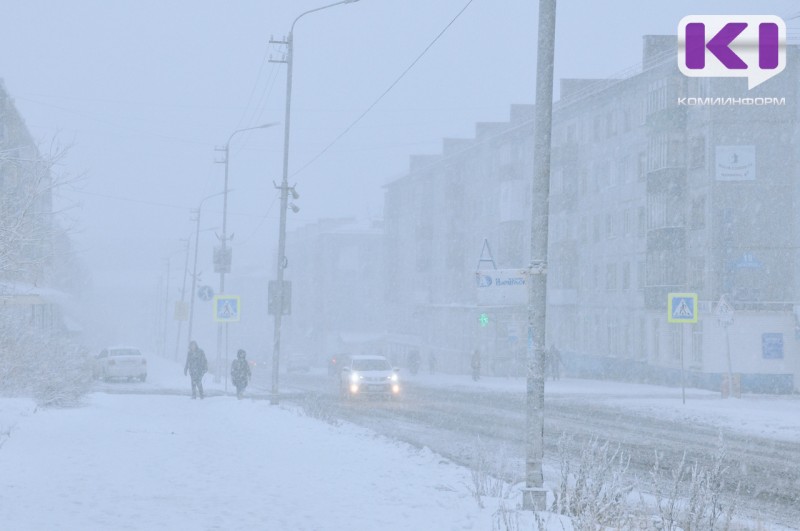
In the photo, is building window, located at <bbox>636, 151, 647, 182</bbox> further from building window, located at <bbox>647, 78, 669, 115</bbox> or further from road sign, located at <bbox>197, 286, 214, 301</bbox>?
road sign, located at <bbox>197, 286, 214, 301</bbox>

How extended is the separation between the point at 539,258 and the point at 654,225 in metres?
38.9

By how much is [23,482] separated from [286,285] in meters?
18.4

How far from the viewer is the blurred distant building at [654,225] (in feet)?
145

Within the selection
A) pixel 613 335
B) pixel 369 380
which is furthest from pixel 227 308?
pixel 613 335

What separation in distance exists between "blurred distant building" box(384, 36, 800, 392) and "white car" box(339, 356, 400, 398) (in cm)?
651

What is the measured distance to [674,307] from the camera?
28.9m

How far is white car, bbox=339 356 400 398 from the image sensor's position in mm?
33594

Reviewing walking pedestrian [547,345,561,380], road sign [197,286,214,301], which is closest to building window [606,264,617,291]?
walking pedestrian [547,345,561,380]

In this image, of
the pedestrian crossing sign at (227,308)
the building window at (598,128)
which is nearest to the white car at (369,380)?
the pedestrian crossing sign at (227,308)

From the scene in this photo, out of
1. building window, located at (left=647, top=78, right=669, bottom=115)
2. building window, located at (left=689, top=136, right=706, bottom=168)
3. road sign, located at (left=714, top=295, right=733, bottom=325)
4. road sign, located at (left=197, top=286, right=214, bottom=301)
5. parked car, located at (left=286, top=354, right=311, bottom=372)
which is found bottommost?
parked car, located at (left=286, top=354, right=311, bottom=372)

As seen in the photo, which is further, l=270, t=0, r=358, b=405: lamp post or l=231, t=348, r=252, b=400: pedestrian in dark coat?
l=231, t=348, r=252, b=400: pedestrian in dark coat

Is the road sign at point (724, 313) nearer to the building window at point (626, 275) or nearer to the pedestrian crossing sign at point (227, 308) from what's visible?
the pedestrian crossing sign at point (227, 308)

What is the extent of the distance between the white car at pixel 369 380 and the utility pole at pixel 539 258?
2334 cm

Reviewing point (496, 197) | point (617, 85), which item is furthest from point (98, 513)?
point (496, 197)
